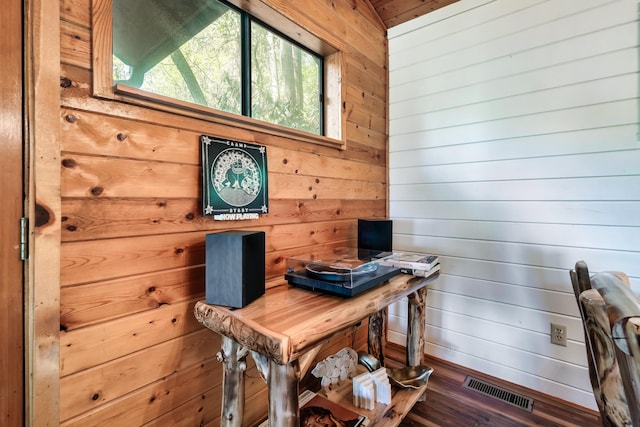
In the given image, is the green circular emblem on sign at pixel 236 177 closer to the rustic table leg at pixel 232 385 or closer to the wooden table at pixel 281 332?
the wooden table at pixel 281 332

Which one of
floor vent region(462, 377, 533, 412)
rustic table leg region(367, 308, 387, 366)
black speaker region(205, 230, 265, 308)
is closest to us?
black speaker region(205, 230, 265, 308)

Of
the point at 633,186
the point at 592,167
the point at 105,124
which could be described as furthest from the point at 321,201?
the point at 633,186

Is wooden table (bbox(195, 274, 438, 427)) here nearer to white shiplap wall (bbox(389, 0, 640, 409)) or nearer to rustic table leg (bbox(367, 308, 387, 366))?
rustic table leg (bbox(367, 308, 387, 366))

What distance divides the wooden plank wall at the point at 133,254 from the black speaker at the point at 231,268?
180 mm

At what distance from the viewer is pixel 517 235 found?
1816 millimetres

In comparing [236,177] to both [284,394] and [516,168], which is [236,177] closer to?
[284,394]

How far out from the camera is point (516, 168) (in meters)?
1.81

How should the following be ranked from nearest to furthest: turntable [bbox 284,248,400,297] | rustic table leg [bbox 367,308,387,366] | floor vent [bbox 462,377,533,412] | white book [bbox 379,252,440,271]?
1. turntable [bbox 284,248,400,297]
2. white book [bbox 379,252,440,271]
3. floor vent [bbox 462,377,533,412]
4. rustic table leg [bbox 367,308,387,366]

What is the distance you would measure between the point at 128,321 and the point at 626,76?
101 inches

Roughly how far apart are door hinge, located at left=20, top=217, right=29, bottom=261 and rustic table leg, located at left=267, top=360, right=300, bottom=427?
31.0 inches

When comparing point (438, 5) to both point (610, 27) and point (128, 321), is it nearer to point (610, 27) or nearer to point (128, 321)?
point (610, 27)

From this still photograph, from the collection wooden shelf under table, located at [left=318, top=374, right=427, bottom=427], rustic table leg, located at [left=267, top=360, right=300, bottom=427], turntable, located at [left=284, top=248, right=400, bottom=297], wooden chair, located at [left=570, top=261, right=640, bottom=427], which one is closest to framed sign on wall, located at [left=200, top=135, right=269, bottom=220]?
turntable, located at [left=284, top=248, right=400, bottom=297]

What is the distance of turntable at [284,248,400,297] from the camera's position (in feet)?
3.80

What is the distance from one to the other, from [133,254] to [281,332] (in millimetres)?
616
